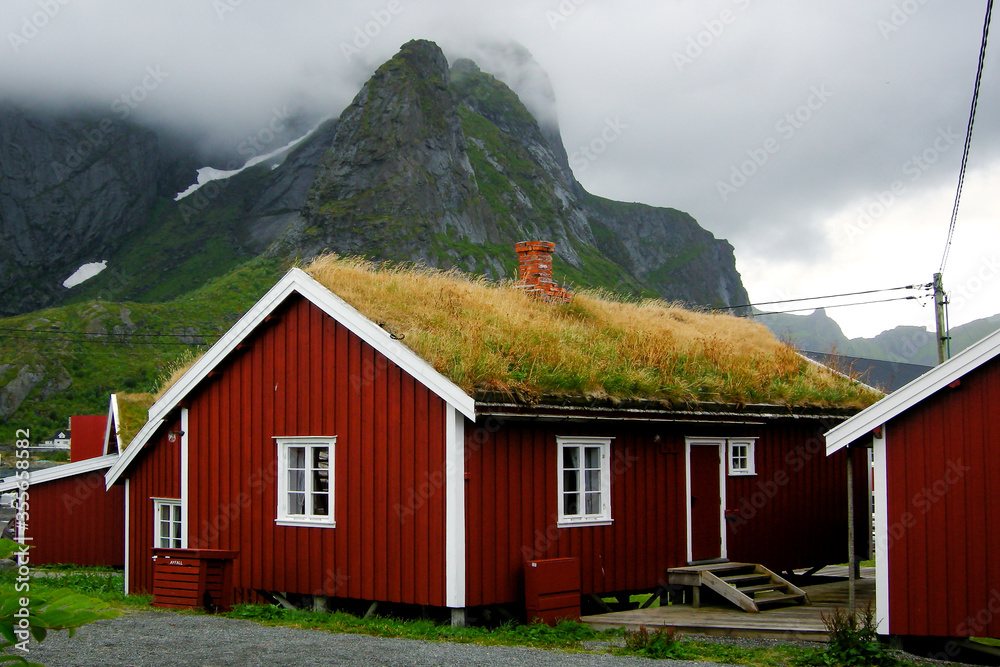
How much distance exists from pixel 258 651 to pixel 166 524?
7.36 metres

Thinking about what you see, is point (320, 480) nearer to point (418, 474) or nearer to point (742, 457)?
point (418, 474)

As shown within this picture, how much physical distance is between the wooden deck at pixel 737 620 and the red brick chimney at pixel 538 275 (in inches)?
254

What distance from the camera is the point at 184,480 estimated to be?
16.3m

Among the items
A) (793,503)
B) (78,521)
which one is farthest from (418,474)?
(78,521)

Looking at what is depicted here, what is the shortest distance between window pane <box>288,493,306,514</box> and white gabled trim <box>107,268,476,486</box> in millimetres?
2553

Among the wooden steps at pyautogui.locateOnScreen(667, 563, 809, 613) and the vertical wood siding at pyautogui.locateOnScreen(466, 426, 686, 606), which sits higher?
the vertical wood siding at pyautogui.locateOnScreen(466, 426, 686, 606)

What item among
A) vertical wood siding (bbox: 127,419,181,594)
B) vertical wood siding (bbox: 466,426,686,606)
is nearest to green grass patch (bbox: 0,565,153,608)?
vertical wood siding (bbox: 127,419,181,594)

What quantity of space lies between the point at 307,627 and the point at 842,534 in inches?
416

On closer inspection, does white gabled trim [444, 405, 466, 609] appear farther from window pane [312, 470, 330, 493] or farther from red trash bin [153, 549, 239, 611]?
red trash bin [153, 549, 239, 611]

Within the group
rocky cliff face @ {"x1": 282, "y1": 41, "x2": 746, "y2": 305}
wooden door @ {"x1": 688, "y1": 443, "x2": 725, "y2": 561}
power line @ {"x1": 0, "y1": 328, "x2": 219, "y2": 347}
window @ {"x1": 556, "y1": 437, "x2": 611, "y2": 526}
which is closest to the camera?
window @ {"x1": 556, "y1": 437, "x2": 611, "y2": 526}

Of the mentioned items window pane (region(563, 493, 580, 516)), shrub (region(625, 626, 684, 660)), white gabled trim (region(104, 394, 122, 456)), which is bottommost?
shrub (region(625, 626, 684, 660))

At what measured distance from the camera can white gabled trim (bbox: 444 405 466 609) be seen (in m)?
12.7

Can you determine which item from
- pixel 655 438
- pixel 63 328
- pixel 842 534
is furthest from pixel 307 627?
pixel 63 328

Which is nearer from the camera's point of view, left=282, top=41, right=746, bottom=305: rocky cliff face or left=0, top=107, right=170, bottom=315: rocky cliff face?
left=282, top=41, right=746, bottom=305: rocky cliff face
